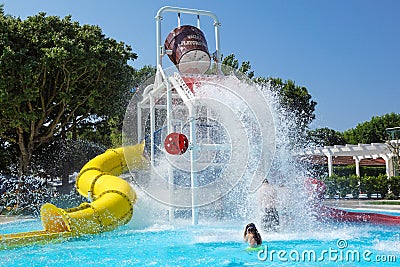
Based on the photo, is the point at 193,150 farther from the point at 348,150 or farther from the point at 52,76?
the point at 348,150

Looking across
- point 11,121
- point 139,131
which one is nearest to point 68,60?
point 11,121

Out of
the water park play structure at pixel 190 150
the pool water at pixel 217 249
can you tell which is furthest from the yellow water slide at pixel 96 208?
the pool water at pixel 217 249

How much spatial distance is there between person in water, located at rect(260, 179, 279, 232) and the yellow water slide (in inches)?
116

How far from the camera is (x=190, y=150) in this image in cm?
862

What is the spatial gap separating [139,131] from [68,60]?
7409 millimetres

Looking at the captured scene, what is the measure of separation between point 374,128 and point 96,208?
41.8 meters

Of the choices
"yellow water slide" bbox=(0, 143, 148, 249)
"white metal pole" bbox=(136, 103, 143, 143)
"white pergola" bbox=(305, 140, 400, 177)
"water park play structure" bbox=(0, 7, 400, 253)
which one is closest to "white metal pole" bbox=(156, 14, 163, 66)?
"water park play structure" bbox=(0, 7, 400, 253)

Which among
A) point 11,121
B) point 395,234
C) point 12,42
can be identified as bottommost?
point 395,234

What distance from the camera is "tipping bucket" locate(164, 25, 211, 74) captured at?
1004 cm

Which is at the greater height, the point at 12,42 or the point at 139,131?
the point at 12,42

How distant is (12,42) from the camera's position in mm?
16094

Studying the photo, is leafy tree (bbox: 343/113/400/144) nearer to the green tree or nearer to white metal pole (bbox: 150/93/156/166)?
the green tree

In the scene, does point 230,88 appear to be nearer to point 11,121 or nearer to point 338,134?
point 11,121

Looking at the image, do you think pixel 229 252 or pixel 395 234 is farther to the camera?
pixel 395 234
